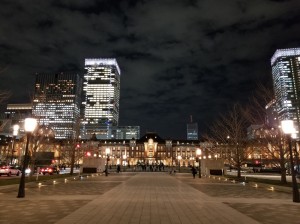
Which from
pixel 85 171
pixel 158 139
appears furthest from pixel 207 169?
pixel 158 139

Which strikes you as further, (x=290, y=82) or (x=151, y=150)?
(x=151, y=150)

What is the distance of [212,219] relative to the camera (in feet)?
32.7

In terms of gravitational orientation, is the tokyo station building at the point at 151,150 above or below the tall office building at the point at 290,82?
below

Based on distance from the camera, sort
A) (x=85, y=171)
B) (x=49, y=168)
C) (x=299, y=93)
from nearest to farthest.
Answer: (x=49, y=168)
(x=85, y=171)
(x=299, y=93)

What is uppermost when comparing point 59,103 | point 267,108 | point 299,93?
point 59,103

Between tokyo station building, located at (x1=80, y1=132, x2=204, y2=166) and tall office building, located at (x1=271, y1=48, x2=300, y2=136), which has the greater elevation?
tall office building, located at (x1=271, y1=48, x2=300, y2=136)

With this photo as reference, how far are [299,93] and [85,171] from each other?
4756 centimetres

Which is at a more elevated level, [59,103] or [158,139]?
[59,103]

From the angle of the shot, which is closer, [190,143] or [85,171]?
[85,171]

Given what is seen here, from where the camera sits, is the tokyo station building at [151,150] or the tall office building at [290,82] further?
the tokyo station building at [151,150]

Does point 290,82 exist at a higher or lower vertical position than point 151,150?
higher

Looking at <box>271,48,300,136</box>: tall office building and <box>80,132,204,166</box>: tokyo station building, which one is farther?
<box>80,132,204,166</box>: tokyo station building

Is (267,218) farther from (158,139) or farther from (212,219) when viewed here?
(158,139)

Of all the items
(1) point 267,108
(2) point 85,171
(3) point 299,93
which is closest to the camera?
(1) point 267,108
